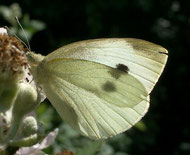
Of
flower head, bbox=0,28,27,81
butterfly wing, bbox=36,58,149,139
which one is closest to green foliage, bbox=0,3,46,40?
butterfly wing, bbox=36,58,149,139

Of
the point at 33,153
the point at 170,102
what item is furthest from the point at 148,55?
the point at 170,102

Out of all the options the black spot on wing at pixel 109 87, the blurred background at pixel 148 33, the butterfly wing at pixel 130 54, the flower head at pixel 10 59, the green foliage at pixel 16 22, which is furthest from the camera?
the blurred background at pixel 148 33

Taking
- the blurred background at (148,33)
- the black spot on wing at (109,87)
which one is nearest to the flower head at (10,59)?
the black spot on wing at (109,87)

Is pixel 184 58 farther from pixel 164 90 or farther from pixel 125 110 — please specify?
pixel 125 110

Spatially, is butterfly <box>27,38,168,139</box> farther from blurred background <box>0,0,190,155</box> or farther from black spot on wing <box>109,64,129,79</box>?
blurred background <box>0,0,190,155</box>

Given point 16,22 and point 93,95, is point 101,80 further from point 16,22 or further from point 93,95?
point 16,22

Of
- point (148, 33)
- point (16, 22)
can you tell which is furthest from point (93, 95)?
point (148, 33)

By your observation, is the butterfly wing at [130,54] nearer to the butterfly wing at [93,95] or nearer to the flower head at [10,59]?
the butterfly wing at [93,95]

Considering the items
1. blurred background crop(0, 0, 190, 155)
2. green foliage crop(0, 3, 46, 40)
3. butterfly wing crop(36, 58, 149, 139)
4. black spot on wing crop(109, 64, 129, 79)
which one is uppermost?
black spot on wing crop(109, 64, 129, 79)
